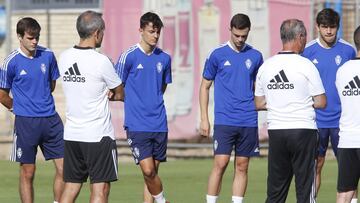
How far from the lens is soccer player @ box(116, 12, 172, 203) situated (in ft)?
47.9

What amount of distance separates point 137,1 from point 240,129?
7647 millimetres

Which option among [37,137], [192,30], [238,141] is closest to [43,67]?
[37,137]

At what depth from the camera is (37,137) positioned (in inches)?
576

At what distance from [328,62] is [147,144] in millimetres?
2322

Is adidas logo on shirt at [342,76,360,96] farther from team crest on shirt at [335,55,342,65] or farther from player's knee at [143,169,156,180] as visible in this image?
player's knee at [143,169,156,180]

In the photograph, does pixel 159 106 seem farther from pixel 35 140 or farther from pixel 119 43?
pixel 119 43

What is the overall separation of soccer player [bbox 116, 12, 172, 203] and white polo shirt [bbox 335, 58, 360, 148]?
2709 millimetres

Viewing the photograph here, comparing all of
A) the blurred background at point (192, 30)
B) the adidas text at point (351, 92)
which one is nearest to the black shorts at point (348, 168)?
the adidas text at point (351, 92)

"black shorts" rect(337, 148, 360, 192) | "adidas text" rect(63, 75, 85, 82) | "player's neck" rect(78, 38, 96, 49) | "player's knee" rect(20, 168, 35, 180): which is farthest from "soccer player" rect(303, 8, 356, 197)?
"adidas text" rect(63, 75, 85, 82)

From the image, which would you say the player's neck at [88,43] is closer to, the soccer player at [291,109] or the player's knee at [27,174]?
the soccer player at [291,109]

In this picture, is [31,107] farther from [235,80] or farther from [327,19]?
[327,19]

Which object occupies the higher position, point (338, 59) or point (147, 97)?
point (338, 59)

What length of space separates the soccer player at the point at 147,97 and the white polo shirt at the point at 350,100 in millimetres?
2709

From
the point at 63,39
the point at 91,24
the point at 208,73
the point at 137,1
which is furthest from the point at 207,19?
the point at 91,24
